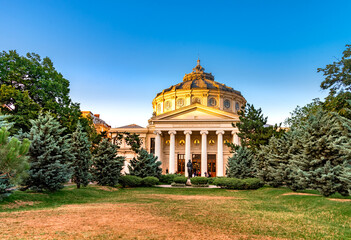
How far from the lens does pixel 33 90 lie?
24.6m

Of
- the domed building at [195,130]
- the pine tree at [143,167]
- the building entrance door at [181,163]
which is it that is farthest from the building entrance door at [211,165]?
the pine tree at [143,167]

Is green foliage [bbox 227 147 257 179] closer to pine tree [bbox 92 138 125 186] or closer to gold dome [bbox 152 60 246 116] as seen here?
pine tree [bbox 92 138 125 186]

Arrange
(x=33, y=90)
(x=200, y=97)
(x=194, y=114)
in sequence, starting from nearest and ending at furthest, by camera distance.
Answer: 1. (x=33, y=90)
2. (x=194, y=114)
3. (x=200, y=97)

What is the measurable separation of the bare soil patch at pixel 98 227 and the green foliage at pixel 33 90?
14093 mm

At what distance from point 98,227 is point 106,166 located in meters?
17.2

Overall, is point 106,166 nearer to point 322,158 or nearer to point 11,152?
point 322,158

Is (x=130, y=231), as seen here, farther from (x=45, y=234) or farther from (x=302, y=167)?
(x=302, y=167)

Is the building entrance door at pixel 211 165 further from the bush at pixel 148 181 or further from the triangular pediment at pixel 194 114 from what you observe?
the bush at pixel 148 181

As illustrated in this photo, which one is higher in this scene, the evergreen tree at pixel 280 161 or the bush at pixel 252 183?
the evergreen tree at pixel 280 161

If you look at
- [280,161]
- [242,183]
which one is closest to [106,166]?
[242,183]

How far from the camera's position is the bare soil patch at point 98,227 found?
23.8 ft

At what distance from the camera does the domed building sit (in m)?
47.4

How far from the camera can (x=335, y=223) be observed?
9.60 m

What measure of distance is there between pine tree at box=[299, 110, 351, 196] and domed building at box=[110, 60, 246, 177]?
3021cm
